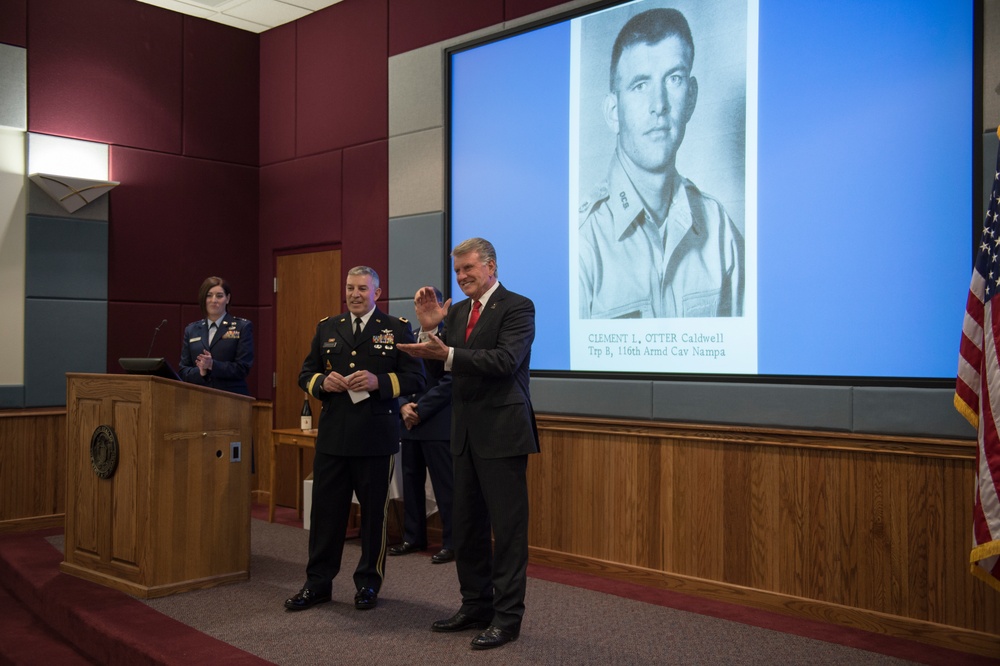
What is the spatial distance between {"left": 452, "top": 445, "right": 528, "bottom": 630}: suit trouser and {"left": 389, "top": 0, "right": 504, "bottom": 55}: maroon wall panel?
3.17 m

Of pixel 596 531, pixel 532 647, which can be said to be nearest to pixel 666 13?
pixel 596 531

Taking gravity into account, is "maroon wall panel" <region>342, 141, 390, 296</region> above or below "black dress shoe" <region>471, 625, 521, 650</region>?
above

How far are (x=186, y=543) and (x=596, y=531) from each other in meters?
2.07

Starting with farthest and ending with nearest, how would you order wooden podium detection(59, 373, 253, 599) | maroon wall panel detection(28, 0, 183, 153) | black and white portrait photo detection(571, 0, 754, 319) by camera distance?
maroon wall panel detection(28, 0, 183, 153), black and white portrait photo detection(571, 0, 754, 319), wooden podium detection(59, 373, 253, 599)

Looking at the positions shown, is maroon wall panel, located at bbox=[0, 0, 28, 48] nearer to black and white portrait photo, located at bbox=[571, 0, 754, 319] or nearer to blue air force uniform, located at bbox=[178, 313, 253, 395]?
blue air force uniform, located at bbox=[178, 313, 253, 395]

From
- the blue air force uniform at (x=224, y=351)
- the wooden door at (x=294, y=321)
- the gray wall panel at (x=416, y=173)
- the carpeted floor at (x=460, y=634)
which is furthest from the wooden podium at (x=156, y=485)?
the wooden door at (x=294, y=321)

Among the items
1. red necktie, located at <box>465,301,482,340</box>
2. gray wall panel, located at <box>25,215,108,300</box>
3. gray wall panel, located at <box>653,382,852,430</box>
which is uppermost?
gray wall panel, located at <box>25,215,108,300</box>

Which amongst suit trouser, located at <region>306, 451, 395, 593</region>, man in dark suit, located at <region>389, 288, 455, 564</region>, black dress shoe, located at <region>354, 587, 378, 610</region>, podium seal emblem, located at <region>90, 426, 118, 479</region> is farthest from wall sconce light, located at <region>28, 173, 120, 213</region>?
black dress shoe, located at <region>354, 587, 378, 610</region>

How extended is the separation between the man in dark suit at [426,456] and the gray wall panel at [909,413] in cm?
224

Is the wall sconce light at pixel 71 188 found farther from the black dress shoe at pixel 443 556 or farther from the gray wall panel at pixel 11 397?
the black dress shoe at pixel 443 556

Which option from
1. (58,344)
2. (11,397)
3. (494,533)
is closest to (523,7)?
(494,533)

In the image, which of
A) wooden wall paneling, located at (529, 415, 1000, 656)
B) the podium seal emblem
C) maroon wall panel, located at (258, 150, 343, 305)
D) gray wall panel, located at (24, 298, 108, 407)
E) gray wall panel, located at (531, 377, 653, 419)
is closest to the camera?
wooden wall paneling, located at (529, 415, 1000, 656)

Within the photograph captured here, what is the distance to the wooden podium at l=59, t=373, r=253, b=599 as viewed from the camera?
405cm

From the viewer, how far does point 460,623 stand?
3533 mm
